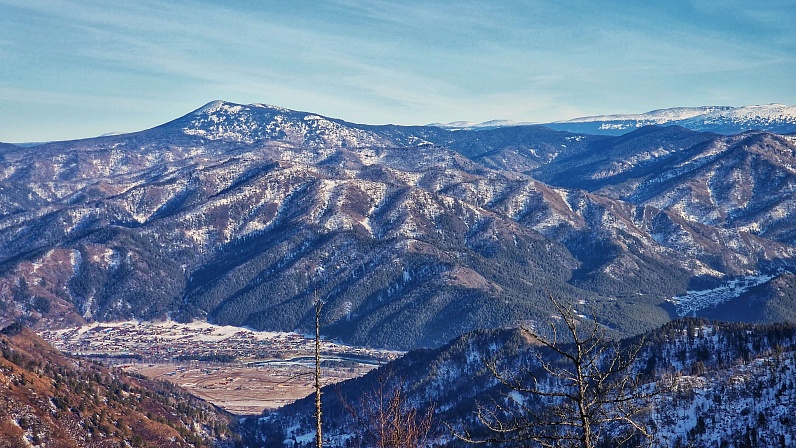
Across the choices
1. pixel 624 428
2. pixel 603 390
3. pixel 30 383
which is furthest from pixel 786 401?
pixel 30 383

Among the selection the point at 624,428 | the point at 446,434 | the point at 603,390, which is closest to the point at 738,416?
the point at 624,428

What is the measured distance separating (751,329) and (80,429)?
149513 millimetres

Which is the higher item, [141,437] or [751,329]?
[751,329]

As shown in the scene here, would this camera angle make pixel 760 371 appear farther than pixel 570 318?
Yes

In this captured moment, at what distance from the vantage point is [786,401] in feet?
474

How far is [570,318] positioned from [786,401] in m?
127

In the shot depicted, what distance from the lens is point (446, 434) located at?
19562 cm

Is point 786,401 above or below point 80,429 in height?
above

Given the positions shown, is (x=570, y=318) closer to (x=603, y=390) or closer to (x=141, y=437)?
(x=603, y=390)

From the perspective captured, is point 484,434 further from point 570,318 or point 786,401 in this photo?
point 570,318

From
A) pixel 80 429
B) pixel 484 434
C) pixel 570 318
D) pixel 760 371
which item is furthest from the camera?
pixel 80 429

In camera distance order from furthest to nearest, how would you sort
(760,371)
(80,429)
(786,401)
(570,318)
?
(80,429) → (760,371) → (786,401) → (570,318)

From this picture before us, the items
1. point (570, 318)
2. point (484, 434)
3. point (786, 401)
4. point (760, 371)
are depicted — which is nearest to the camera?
point (570, 318)

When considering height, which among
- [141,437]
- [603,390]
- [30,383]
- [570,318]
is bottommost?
[141,437]
